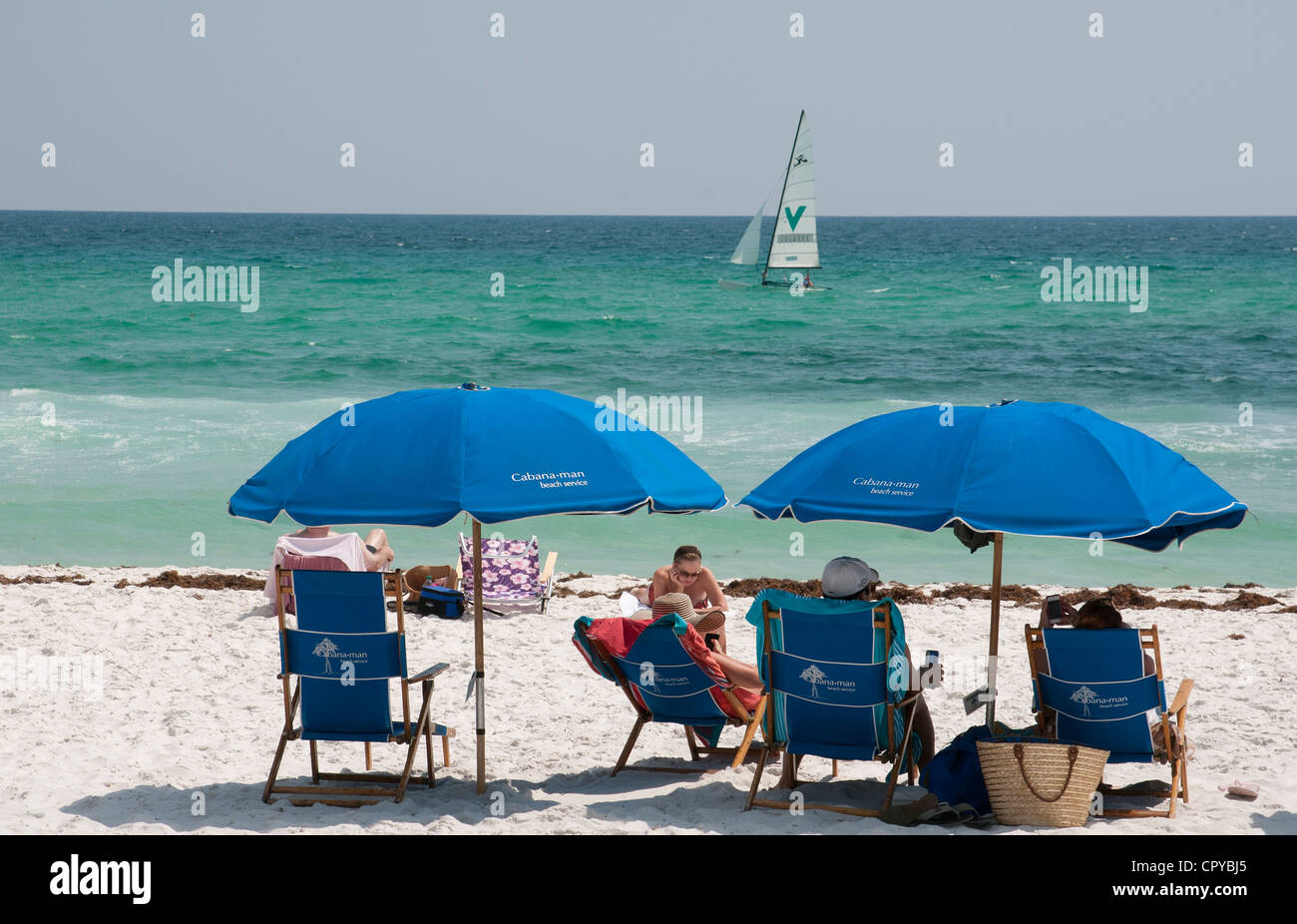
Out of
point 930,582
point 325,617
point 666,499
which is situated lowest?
point 930,582

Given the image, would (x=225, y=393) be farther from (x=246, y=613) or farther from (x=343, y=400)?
(x=246, y=613)

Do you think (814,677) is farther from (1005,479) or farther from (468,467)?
(468,467)

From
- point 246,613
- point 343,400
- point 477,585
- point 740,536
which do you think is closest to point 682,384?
point 343,400

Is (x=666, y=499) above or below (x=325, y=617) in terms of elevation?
above

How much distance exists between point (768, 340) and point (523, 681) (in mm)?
25306

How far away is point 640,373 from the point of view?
26891 millimetres

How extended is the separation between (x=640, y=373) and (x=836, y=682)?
22530 mm

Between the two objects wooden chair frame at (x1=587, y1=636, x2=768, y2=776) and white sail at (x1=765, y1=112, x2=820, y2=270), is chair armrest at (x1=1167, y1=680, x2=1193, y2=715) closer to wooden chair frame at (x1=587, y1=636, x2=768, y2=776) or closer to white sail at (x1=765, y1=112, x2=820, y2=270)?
wooden chair frame at (x1=587, y1=636, x2=768, y2=776)

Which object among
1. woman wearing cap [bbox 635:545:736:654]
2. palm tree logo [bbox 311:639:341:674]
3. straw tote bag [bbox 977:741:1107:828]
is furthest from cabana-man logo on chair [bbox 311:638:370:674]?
straw tote bag [bbox 977:741:1107:828]

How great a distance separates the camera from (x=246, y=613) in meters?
8.03

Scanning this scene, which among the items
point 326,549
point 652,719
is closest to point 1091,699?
point 652,719

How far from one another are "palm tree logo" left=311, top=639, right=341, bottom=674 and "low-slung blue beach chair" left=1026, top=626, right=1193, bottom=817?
8.42ft

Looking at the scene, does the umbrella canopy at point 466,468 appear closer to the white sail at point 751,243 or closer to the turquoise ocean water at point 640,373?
the turquoise ocean water at point 640,373

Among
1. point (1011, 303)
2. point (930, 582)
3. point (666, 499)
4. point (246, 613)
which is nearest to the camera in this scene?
point (666, 499)
